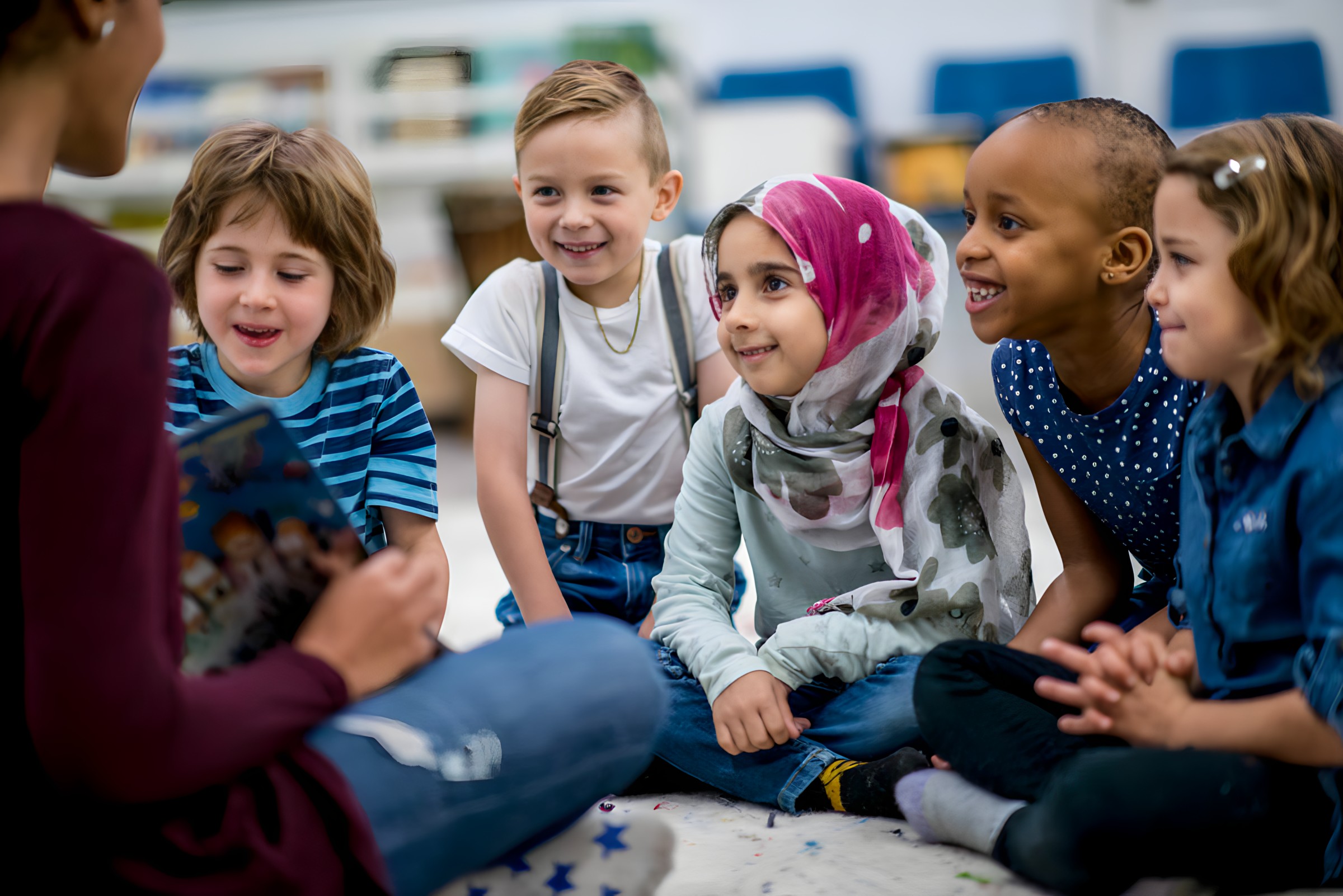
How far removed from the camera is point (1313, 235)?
741 mm

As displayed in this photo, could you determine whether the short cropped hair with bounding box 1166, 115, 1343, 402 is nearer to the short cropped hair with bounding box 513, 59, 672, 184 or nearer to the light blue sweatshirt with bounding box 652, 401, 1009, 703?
the light blue sweatshirt with bounding box 652, 401, 1009, 703

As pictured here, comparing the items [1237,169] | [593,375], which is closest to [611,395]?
[593,375]

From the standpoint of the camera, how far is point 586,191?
130 centimetres

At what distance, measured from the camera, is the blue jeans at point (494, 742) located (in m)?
0.60

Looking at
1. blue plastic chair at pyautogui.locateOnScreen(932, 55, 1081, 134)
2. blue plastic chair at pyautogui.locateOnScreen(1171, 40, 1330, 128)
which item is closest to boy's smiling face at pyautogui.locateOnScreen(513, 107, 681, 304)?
blue plastic chair at pyautogui.locateOnScreen(932, 55, 1081, 134)

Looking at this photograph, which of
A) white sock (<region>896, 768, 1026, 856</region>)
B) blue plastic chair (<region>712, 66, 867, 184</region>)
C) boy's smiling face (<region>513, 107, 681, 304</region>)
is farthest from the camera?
blue plastic chair (<region>712, 66, 867, 184</region>)

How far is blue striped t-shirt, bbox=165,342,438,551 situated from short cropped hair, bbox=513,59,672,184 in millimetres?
362

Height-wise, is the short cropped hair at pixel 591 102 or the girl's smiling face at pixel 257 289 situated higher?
the short cropped hair at pixel 591 102

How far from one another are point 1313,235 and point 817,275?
423mm

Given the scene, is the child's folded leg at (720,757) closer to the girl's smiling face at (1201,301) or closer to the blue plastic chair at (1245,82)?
the girl's smiling face at (1201,301)

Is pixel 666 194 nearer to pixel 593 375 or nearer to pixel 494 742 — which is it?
pixel 593 375

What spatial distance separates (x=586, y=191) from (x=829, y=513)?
50 centimetres

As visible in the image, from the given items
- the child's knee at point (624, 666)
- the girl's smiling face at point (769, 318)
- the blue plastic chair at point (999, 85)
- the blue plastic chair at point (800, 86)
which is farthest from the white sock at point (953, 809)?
the blue plastic chair at point (800, 86)

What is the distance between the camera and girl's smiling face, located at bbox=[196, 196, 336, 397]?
1.04 m
